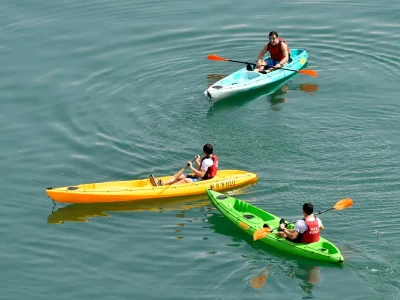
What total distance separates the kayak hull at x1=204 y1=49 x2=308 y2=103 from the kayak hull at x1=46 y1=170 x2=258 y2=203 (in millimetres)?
4456

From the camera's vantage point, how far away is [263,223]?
22.8 metres

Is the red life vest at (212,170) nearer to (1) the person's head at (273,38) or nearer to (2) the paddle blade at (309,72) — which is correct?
(2) the paddle blade at (309,72)

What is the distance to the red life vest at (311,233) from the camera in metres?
21.5

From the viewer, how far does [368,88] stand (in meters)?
29.2

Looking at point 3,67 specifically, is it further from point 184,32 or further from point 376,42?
point 376,42

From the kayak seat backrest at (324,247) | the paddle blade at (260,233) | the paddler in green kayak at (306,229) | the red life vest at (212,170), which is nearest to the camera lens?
the kayak seat backrest at (324,247)

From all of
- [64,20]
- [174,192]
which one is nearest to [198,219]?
[174,192]

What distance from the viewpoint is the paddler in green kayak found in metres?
21.4

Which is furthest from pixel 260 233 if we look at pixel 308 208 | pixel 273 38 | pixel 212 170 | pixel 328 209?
pixel 273 38

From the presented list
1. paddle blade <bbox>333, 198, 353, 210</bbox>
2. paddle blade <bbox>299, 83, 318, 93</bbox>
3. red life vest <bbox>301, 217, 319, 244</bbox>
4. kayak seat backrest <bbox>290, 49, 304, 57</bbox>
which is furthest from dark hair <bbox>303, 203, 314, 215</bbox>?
kayak seat backrest <bbox>290, 49, 304, 57</bbox>

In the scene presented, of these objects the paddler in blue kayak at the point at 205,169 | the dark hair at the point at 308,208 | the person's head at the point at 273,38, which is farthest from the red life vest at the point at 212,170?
the person's head at the point at 273,38

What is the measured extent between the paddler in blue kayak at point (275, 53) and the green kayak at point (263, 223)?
7.50 m

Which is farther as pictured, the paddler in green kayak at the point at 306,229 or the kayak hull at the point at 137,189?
the kayak hull at the point at 137,189

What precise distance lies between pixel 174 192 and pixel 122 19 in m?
11.9
